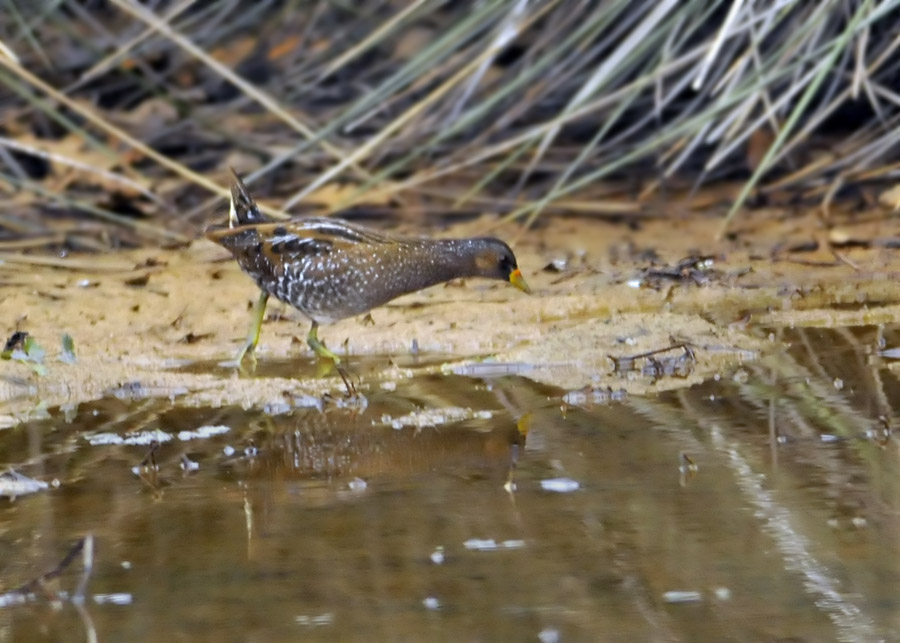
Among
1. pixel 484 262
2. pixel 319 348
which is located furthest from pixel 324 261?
pixel 484 262

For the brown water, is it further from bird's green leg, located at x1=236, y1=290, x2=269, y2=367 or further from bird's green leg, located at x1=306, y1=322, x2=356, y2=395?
bird's green leg, located at x1=236, y1=290, x2=269, y2=367

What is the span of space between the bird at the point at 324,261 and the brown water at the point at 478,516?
0.73 meters

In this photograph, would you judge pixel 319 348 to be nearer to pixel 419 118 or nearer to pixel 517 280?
pixel 517 280

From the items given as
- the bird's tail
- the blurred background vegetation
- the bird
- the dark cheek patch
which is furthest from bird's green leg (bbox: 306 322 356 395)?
the blurred background vegetation

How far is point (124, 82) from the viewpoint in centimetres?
809

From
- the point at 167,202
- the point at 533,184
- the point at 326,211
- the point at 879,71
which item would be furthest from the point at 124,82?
the point at 879,71

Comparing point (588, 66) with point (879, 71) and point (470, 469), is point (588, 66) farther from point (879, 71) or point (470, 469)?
point (470, 469)

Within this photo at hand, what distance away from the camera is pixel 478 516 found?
10.0 ft

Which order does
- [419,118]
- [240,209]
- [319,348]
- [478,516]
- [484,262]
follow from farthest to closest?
1. [419,118]
2. [484,262]
3. [240,209]
4. [319,348]
5. [478,516]

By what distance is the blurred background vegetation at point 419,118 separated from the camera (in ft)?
20.7

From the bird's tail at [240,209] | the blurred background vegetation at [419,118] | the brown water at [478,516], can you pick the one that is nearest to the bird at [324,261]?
the bird's tail at [240,209]

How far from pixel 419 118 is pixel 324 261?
2.42 meters

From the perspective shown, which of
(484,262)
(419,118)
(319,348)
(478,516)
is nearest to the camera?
(478,516)

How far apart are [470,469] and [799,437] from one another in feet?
2.81
